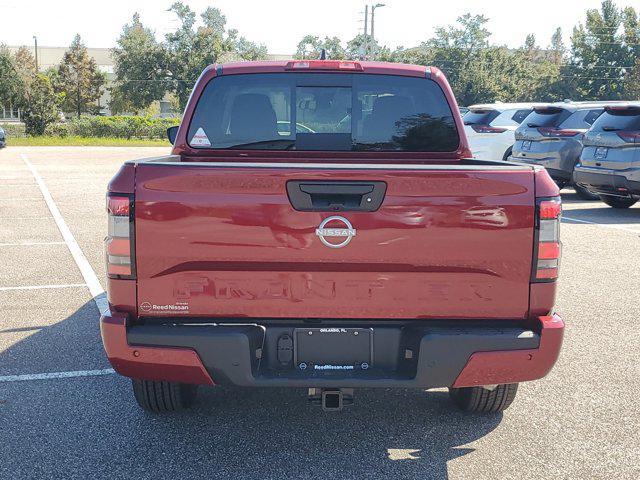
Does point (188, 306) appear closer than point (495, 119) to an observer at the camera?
Yes

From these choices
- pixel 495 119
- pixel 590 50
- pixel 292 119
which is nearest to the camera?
pixel 292 119

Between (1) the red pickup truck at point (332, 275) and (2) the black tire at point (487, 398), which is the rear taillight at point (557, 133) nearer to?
(2) the black tire at point (487, 398)

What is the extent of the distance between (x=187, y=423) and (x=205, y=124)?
5.92 ft

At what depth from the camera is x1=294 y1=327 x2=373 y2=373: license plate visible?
3.41m

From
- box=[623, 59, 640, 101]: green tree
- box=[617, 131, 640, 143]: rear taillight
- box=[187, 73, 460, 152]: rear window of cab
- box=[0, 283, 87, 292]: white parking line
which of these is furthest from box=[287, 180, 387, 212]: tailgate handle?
box=[623, 59, 640, 101]: green tree

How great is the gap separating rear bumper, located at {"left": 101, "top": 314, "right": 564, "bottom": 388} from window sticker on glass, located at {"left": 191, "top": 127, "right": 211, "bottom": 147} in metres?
1.56

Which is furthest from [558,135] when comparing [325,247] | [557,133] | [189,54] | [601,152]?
[189,54]

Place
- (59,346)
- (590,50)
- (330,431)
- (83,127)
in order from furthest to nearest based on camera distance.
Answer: (590,50) < (83,127) < (59,346) < (330,431)

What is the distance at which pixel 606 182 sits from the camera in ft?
41.8

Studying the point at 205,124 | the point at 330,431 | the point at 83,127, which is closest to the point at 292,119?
the point at 205,124

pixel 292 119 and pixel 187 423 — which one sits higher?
pixel 292 119

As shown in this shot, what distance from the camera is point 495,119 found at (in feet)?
57.8

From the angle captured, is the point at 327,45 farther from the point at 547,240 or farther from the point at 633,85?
the point at 547,240

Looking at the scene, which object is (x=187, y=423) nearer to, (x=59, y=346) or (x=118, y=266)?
(x=118, y=266)
